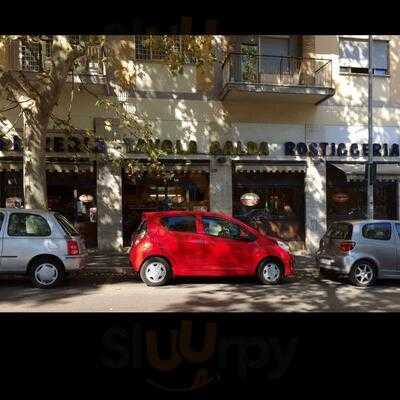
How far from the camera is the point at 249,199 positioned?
16.0m

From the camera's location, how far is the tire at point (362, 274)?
401 inches

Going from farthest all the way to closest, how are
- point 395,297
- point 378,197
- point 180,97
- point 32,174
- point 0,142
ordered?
point 378,197 < point 180,97 < point 0,142 < point 32,174 < point 395,297

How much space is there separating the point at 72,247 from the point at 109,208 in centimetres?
561

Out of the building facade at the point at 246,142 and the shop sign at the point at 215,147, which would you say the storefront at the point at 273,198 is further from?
the shop sign at the point at 215,147

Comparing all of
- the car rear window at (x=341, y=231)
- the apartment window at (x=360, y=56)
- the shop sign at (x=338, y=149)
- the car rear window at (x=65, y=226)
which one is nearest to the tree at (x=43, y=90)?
the car rear window at (x=65, y=226)

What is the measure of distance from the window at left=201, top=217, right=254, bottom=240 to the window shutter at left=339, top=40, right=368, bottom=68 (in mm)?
9017

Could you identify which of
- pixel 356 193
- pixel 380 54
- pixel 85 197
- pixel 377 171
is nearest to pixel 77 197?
pixel 85 197

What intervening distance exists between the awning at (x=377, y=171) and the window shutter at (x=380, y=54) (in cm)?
355

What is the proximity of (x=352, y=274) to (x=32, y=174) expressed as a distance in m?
7.54

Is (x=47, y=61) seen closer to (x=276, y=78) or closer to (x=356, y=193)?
(x=276, y=78)
